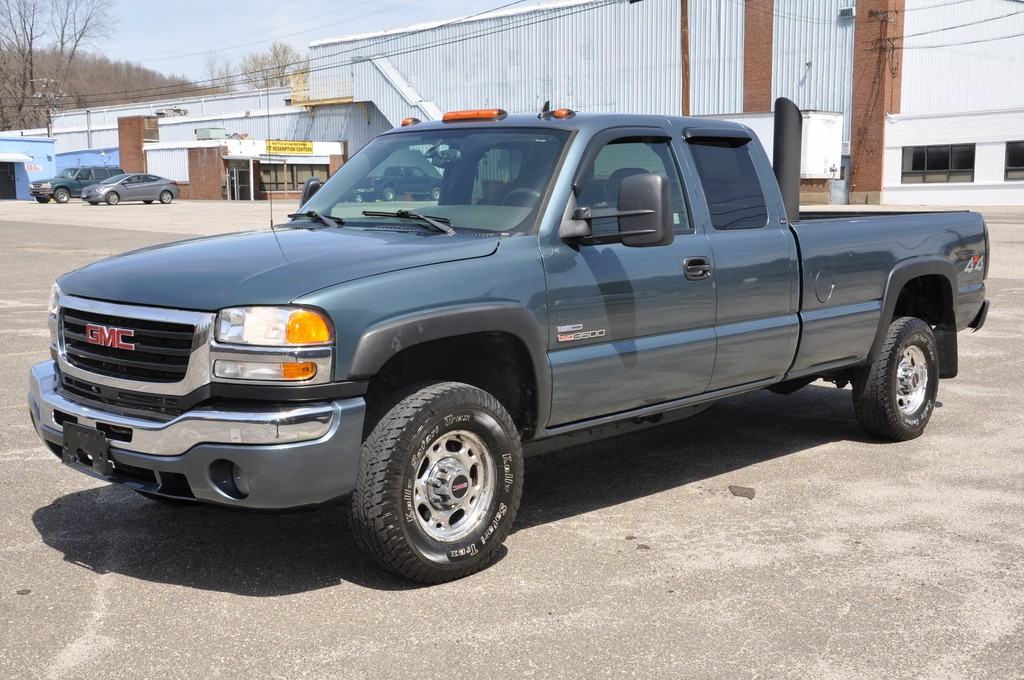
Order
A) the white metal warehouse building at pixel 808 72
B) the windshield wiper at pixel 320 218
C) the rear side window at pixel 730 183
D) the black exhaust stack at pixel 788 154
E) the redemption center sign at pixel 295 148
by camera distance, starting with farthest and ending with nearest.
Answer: the redemption center sign at pixel 295 148, the white metal warehouse building at pixel 808 72, the black exhaust stack at pixel 788 154, the rear side window at pixel 730 183, the windshield wiper at pixel 320 218

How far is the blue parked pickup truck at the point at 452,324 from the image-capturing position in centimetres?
419

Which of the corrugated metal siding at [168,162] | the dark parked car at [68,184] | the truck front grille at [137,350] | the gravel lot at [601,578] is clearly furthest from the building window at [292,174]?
the truck front grille at [137,350]

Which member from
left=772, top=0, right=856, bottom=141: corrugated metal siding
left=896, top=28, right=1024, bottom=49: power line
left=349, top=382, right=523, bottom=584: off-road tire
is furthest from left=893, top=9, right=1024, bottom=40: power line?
left=349, top=382, right=523, bottom=584: off-road tire

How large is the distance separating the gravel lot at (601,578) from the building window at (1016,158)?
4196 cm

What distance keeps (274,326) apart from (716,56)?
1981 inches

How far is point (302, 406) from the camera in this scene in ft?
13.6

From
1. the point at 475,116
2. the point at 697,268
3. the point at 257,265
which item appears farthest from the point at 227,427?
the point at 697,268

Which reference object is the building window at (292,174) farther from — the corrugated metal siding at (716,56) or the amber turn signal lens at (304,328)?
the amber turn signal lens at (304,328)

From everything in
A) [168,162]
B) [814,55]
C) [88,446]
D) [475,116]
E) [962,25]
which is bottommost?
[88,446]

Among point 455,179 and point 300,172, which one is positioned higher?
point 300,172

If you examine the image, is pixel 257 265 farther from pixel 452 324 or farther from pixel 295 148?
pixel 295 148

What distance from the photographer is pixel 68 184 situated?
5525 centimetres

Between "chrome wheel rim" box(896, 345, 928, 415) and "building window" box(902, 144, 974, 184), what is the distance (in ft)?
139

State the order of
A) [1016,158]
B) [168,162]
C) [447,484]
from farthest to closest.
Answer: [168,162]
[1016,158]
[447,484]
